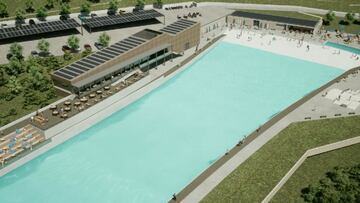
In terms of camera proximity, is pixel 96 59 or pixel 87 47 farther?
pixel 87 47

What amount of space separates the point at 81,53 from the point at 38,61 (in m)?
8.48

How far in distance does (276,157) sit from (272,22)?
5192 centimetres

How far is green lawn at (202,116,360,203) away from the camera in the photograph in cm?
4481

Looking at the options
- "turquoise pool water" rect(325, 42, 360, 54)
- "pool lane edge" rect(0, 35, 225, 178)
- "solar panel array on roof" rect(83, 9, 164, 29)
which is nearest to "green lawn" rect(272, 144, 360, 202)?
"pool lane edge" rect(0, 35, 225, 178)

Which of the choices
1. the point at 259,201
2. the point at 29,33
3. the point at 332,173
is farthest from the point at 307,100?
the point at 29,33

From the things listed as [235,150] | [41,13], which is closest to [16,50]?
[41,13]

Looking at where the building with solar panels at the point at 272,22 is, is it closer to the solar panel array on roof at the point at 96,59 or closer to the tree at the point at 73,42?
the solar panel array on roof at the point at 96,59

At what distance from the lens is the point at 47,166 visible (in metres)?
52.5

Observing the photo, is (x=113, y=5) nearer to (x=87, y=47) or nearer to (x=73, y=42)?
(x=87, y=47)

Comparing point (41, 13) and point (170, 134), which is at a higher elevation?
point (41, 13)

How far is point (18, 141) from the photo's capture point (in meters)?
53.7

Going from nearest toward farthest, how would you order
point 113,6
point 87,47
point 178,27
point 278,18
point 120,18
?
1. point 87,47
2. point 178,27
3. point 120,18
4. point 278,18
5. point 113,6

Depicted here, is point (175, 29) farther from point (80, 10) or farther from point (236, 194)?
point (236, 194)

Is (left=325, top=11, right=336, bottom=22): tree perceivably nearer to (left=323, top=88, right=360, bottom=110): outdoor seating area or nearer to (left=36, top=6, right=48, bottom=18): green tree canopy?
(left=323, top=88, right=360, bottom=110): outdoor seating area
